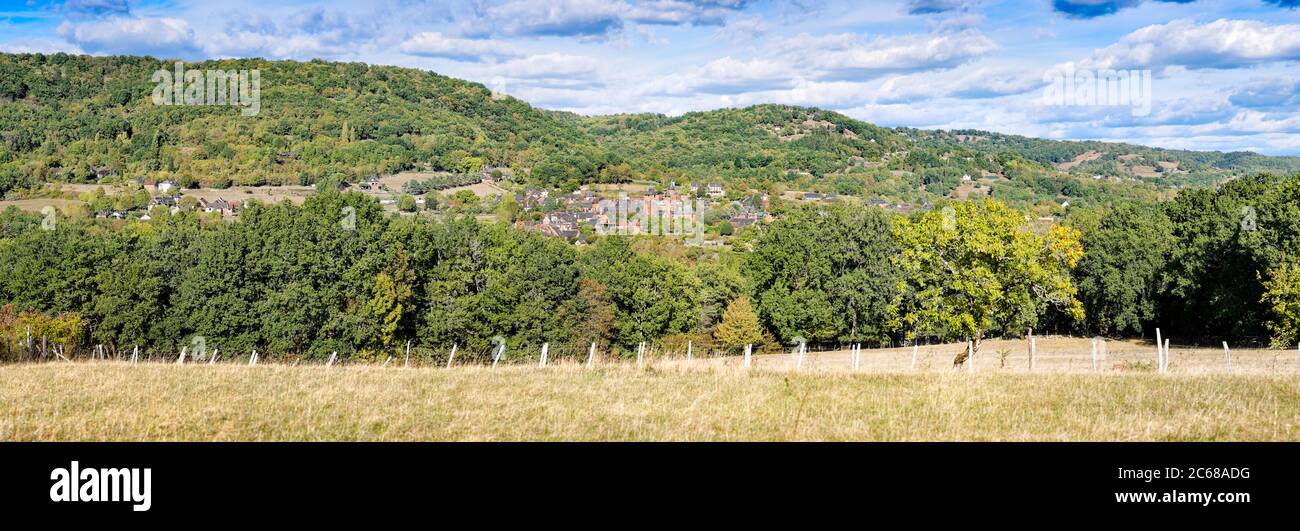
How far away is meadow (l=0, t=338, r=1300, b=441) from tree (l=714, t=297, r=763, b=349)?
49.4m

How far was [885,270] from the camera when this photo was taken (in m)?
70.2

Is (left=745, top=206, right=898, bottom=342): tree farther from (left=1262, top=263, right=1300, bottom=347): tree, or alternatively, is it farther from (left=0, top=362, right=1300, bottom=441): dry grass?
(left=0, top=362, right=1300, bottom=441): dry grass

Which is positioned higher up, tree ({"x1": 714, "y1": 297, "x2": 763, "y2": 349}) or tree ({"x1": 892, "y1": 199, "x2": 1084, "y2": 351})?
tree ({"x1": 892, "y1": 199, "x2": 1084, "y2": 351})

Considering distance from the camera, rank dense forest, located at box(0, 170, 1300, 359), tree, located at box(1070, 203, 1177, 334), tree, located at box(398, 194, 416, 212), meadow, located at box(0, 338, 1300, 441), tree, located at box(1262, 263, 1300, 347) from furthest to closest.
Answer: tree, located at box(398, 194, 416, 212), tree, located at box(1070, 203, 1177, 334), dense forest, located at box(0, 170, 1300, 359), tree, located at box(1262, 263, 1300, 347), meadow, located at box(0, 338, 1300, 441)

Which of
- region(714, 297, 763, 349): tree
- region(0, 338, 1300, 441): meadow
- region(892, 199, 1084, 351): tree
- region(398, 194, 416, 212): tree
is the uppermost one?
region(398, 194, 416, 212): tree

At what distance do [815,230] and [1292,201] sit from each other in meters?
Result: 34.3

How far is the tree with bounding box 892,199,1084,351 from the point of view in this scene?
32844 mm

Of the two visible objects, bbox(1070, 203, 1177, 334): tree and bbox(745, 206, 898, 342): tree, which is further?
bbox(1070, 203, 1177, 334): tree

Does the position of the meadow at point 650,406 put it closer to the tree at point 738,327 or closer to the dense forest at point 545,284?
the dense forest at point 545,284

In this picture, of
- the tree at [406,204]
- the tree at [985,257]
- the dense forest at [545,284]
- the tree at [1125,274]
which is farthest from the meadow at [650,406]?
the tree at [406,204]

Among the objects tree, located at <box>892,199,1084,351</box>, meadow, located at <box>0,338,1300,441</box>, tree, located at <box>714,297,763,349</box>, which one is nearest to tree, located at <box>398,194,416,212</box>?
tree, located at <box>714,297,763,349</box>

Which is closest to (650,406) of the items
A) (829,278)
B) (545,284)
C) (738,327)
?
(545,284)

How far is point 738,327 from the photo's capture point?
227 feet
